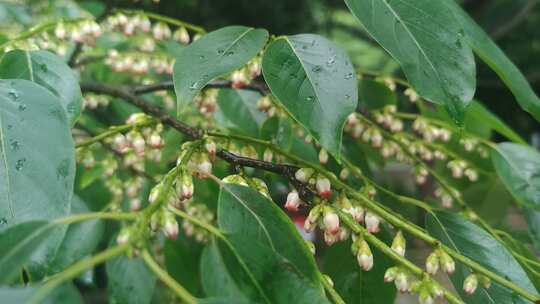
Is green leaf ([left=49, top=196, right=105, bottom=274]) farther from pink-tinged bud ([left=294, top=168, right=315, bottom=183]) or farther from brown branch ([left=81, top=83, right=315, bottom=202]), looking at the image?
pink-tinged bud ([left=294, top=168, right=315, bottom=183])

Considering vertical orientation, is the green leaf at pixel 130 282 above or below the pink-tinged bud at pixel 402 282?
below

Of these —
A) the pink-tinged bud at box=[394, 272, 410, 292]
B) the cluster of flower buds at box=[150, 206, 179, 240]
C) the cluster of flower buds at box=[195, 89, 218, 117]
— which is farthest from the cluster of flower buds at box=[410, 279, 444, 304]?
the cluster of flower buds at box=[195, 89, 218, 117]

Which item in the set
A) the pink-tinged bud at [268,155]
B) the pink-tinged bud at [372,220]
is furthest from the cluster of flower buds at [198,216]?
the pink-tinged bud at [372,220]

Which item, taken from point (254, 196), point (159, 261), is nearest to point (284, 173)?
point (254, 196)

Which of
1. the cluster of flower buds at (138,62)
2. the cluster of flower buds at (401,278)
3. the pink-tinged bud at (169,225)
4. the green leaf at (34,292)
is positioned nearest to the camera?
the green leaf at (34,292)

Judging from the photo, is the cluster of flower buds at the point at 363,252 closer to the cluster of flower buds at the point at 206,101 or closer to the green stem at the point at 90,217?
the green stem at the point at 90,217

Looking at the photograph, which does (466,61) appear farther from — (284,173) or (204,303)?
(204,303)
